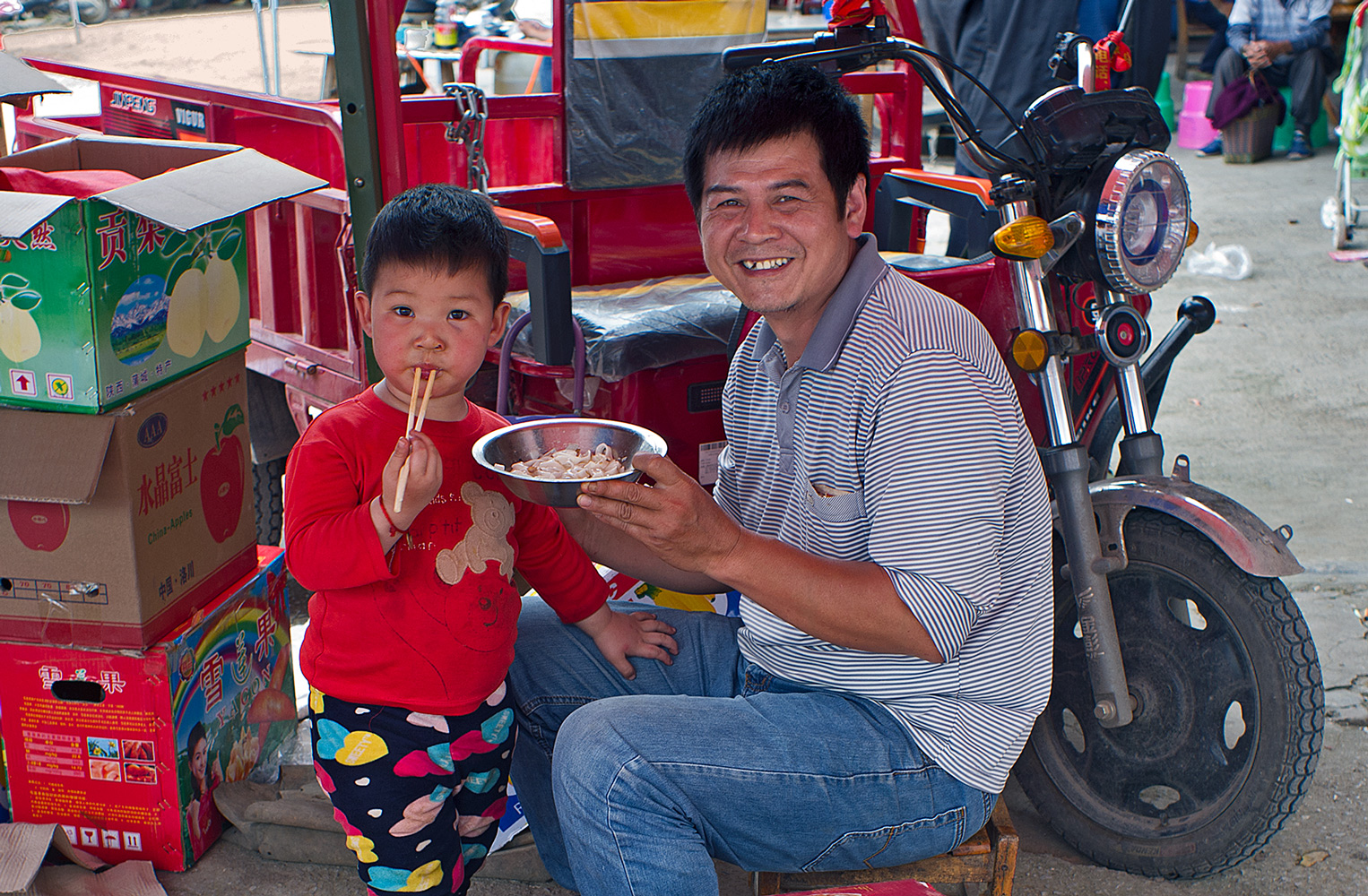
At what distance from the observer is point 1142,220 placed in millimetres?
1936

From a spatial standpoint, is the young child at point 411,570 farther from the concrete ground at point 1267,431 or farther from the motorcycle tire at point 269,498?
the motorcycle tire at point 269,498

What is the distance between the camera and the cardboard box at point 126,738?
210cm

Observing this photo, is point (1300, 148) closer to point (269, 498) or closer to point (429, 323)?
point (269, 498)

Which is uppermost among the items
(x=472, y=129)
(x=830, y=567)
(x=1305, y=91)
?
(x=1305, y=91)

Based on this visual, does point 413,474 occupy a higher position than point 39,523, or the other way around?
point 413,474

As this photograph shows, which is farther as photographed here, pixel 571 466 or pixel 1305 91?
pixel 1305 91

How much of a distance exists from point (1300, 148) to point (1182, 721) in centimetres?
840

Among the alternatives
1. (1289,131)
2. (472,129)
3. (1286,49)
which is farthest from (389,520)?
(1289,131)

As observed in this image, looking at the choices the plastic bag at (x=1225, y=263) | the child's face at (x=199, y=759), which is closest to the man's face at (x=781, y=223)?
the child's face at (x=199, y=759)

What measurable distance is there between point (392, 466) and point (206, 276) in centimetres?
95

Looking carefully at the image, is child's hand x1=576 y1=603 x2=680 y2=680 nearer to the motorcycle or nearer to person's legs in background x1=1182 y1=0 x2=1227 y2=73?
the motorcycle

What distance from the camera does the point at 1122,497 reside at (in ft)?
6.58

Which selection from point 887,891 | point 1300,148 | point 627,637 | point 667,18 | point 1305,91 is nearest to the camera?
point 887,891

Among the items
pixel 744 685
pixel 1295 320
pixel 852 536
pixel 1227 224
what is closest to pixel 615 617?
pixel 744 685
